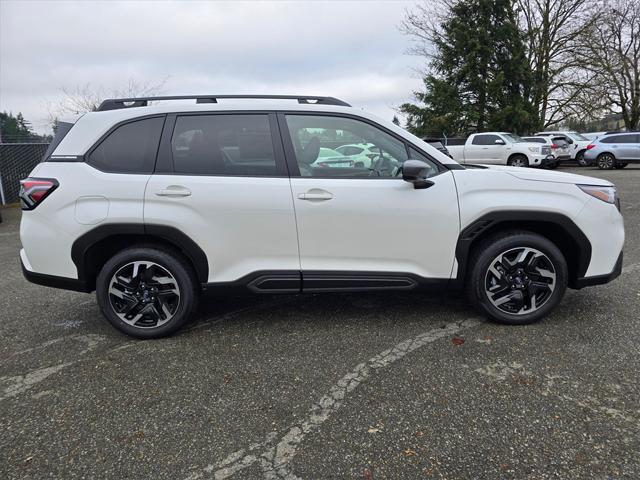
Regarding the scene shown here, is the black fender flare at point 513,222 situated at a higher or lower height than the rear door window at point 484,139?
lower

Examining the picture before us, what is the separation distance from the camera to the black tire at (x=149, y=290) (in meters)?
3.38

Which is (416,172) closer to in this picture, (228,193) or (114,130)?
(228,193)

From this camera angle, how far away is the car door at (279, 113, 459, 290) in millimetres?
3314

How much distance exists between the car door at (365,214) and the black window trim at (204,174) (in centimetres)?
6

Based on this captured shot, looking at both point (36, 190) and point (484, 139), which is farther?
point (484, 139)

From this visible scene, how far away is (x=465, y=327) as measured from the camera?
357 centimetres

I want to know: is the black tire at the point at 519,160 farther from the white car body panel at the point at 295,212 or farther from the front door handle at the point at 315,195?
the front door handle at the point at 315,195

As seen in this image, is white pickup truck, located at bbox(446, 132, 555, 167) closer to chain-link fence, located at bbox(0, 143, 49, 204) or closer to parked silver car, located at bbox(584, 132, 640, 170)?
parked silver car, located at bbox(584, 132, 640, 170)

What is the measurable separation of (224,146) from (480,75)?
26450 mm

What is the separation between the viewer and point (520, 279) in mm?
3494

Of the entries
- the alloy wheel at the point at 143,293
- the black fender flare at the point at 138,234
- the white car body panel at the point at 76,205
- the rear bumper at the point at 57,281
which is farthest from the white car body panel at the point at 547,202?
the rear bumper at the point at 57,281

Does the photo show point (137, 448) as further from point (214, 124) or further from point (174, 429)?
point (214, 124)

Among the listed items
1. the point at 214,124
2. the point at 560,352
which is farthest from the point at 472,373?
the point at 214,124

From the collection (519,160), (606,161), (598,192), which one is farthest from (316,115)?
(606,161)
